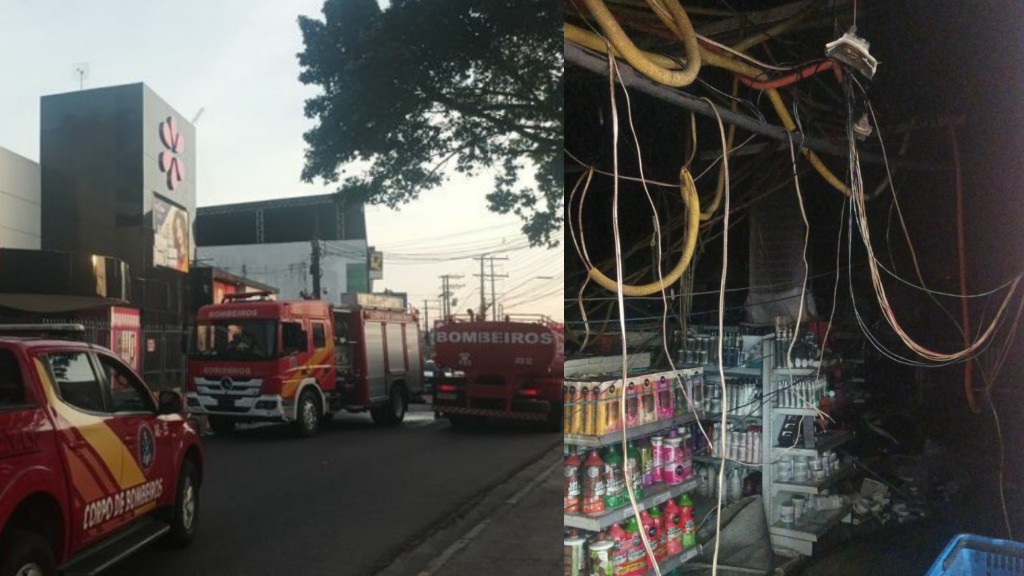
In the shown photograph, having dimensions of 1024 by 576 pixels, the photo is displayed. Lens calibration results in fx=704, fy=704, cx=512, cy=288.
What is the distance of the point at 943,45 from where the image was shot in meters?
→ 2.16

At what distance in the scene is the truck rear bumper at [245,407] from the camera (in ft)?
3.08

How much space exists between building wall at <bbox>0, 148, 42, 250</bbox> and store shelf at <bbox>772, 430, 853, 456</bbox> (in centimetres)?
237

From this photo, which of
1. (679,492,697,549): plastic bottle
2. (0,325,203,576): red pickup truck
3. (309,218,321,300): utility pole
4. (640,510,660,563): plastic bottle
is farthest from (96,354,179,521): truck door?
(679,492,697,549): plastic bottle

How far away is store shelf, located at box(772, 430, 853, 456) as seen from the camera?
2523mm

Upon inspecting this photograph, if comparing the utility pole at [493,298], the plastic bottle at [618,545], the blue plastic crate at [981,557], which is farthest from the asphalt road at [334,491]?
the blue plastic crate at [981,557]

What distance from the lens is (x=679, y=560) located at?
210 cm

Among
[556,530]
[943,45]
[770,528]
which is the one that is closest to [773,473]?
[770,528]

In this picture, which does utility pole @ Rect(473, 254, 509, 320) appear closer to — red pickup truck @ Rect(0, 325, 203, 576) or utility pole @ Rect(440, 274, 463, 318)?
utility pole @ Rect(440, 274, 463, 318)

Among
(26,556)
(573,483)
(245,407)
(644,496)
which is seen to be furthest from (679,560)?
(26,556)

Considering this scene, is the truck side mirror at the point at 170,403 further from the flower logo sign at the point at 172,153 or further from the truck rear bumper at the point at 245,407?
the flower logo sign at the point at 172,153

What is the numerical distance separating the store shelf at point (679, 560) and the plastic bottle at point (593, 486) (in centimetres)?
34

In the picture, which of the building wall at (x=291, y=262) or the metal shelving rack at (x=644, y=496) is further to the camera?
the metal shelving rack at (x=644, y=496)

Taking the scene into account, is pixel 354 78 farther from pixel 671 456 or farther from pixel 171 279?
pixel 671 456

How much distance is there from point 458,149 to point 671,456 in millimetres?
1512
